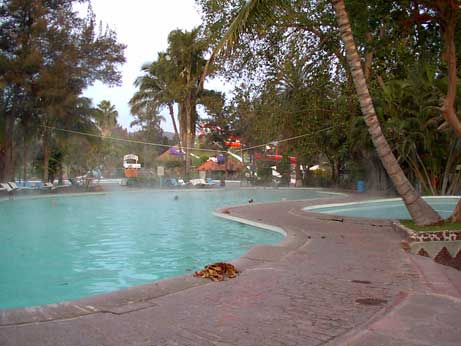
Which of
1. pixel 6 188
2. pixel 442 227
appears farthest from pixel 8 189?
pixel 442 227

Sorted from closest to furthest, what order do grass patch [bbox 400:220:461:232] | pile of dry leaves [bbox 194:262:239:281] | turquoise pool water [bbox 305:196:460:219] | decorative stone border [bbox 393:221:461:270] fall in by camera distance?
pile of dry leaves [bbox 194:262:239:281] < decorative stone border [bbox 393:221:461:270] < grass patch [bbox 400:220:461:232] < turquoise pool water [bbox 305:196:460:219]

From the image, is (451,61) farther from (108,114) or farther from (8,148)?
(108,114)

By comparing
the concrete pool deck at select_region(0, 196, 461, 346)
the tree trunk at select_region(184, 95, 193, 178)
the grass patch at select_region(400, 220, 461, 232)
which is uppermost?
the tree trunk at select_region(184, 95, 193, 178)

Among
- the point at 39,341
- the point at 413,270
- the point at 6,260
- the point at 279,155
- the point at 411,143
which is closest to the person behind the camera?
the point at 39,341

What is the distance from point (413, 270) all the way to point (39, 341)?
5.37m

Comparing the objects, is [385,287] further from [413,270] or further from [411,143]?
[411,143]

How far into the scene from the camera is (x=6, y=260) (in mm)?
9812

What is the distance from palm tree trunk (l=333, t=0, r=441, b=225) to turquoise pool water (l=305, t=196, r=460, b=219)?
693 cm

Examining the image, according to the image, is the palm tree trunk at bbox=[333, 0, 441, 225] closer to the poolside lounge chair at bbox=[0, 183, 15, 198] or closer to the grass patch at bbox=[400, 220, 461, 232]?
the grass patch at bbox=[400, 220, 461, 232]

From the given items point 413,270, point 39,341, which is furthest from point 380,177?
point 39,341

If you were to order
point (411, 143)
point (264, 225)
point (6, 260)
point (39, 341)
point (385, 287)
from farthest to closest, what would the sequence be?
point (411, 143) → point (264, 225) → point (6, 260) → point (385, 287) → point (39, 341)

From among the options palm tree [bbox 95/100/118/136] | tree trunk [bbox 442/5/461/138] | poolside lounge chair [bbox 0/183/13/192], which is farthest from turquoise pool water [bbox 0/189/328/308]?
palm tree [bbox 95/100/118/136]

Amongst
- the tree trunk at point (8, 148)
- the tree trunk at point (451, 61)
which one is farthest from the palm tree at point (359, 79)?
the tree trunk at point (8, 148)

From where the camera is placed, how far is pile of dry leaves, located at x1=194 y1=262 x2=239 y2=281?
6316mm
